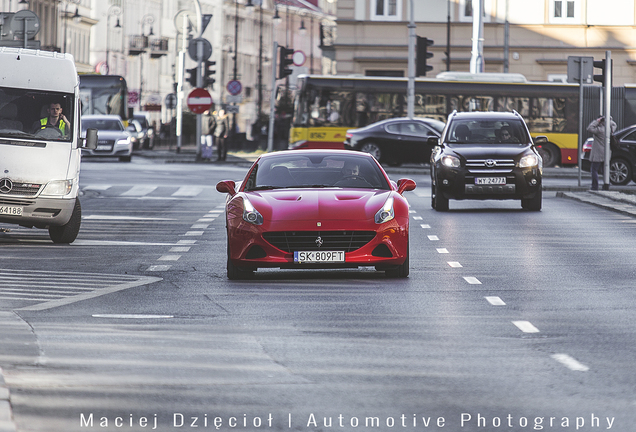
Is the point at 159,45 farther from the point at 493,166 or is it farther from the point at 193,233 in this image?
the point at 193,233

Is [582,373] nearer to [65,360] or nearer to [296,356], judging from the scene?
[296,356]

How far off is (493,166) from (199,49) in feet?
87.9

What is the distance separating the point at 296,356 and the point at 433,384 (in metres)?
1.27

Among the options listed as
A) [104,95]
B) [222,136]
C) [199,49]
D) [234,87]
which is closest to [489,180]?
[199,49]

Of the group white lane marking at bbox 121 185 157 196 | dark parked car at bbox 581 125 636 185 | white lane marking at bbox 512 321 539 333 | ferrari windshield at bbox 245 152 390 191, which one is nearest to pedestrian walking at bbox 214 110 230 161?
white lane marking at bbox 121 185 157 196

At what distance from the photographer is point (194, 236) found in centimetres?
1975

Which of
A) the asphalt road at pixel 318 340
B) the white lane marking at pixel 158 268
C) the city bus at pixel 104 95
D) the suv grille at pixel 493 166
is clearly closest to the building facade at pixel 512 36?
the city bus at pixel 104 95

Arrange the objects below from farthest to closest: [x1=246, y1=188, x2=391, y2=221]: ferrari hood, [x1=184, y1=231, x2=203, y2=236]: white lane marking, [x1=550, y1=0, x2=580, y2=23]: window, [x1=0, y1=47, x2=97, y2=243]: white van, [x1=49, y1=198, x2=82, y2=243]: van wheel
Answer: [x1=550, y1=0, x2=580, y2=23]: window < [x1=184, y1=231, x2=203, y2=236]: white lane marking < [x1=49, y1=198, x2=82, y2=243]: van wheel < [x1=0, y1=47, x2=97, y2=243]: white van < [x1=246, y1=188, x2=391, y2=221]: ferrari hood

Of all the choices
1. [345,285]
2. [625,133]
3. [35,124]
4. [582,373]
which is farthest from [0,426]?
[625,133]

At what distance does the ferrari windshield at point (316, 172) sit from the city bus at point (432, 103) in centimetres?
3338

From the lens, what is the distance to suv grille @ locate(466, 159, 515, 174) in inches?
987

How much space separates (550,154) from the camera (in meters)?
48.3

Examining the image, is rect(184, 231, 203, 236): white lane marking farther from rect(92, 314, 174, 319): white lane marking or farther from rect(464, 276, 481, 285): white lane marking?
rect(92, 314, 174, 319): white lane marking

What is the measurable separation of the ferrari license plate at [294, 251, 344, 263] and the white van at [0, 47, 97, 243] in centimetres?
539
